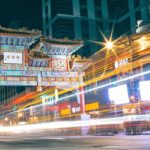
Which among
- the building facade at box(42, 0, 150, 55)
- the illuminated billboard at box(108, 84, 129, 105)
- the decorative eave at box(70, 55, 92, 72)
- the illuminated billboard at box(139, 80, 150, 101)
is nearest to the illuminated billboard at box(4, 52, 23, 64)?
the decorative eave at box(70, 55, 92, 72)

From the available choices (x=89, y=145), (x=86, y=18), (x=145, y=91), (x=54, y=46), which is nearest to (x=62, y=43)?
(x=54, y=46)

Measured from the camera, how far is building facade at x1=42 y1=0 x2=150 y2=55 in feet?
334

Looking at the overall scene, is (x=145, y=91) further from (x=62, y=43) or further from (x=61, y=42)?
(x=61, y=42)

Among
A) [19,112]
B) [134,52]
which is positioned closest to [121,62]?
[134,52]

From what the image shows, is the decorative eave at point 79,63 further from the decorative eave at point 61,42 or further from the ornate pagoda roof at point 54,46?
the decorative eave at point 61,42

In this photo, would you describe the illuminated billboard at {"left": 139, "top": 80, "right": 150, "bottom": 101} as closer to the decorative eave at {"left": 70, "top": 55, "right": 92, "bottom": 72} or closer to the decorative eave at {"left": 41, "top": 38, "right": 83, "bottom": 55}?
the decorative eave at {"left": 70, "top": 55, "right": 92, "bottom": 72}

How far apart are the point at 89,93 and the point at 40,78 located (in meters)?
23.2

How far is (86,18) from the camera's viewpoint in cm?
10381

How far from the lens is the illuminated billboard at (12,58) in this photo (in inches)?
1259

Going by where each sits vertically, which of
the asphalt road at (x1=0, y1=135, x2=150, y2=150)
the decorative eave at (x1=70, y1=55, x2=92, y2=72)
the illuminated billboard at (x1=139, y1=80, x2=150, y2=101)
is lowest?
the asphalt road at (x1=0, y1=135, x2=150, y2=150)

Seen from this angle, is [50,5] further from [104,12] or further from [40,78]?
[40,78]

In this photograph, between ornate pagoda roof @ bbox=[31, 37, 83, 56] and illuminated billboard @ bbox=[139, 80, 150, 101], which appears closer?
illuminated billboard @ bbox=[139, 80, 150, 101]

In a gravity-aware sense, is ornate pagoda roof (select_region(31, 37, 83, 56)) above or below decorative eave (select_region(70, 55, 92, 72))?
above

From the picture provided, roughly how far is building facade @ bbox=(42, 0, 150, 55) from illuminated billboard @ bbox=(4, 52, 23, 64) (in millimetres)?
68169
